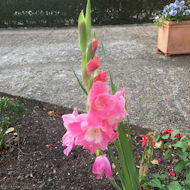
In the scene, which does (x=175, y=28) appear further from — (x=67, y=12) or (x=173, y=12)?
(x=67, y=12)

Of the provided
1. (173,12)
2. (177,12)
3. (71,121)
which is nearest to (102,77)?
(71,121)

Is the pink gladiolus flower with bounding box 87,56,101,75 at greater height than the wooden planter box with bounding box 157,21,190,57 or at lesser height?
greater

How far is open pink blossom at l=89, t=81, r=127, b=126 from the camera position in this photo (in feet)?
1.76

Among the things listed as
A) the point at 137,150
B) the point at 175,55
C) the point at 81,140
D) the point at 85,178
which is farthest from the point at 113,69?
the point at 81,140

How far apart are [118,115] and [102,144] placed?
99 millimetres

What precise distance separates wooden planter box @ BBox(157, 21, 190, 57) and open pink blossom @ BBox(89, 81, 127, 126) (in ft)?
9.82

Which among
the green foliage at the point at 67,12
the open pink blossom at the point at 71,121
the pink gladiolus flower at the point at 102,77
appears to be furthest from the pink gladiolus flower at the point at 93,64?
the green foliage at the point at 67,12

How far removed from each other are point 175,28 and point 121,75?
1139 mm

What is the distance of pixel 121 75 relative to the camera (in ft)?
9.71

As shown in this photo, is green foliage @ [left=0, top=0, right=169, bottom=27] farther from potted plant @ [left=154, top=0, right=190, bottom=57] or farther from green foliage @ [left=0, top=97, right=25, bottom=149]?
green foliage @ [left=0, top=97, right=25, bottom=149]

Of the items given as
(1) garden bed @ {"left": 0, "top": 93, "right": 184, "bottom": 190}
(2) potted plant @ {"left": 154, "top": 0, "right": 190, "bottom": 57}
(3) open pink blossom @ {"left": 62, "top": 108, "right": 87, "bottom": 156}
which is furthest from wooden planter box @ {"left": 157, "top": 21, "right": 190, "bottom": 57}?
(3) open pink blossom @ {"left": 62, "top": 108, "right": 87, "bottom": 156}

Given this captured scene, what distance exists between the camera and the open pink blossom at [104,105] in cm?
54

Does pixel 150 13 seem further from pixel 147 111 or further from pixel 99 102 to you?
pixel 99 102

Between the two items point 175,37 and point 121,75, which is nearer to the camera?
point 121,75
